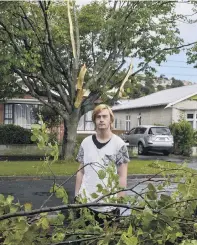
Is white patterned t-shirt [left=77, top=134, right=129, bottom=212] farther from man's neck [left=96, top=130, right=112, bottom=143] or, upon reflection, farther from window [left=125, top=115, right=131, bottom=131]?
window [left=125, top=115, right=131, bottom=131]

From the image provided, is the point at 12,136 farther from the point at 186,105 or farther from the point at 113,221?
the point at 113,221

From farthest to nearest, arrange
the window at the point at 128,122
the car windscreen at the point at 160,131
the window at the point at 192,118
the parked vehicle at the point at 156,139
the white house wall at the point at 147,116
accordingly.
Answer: the window at the point at 128,122 → the white house wall at the point at 147,116 → the window at the point at 192,118 → the car windscreen at the point at 160,131 → the parked vehicle at the point at 156,139

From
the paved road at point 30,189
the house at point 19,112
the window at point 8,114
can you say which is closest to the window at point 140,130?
the house at point 19,112

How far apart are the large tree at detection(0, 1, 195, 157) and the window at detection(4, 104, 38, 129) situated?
12996 mm

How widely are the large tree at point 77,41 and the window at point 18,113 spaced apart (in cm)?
1300

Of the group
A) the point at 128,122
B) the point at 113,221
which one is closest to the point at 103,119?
the point at 113,221

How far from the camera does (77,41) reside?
1886 cm

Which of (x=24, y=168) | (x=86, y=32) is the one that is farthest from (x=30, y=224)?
(x=86, y=32)

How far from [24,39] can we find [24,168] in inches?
188

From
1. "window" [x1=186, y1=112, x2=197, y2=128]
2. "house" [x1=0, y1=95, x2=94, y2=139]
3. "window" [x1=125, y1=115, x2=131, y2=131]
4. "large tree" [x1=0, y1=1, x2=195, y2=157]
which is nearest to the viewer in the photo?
"large tree" [x1=0, y1=1, x2=195, y2=157]

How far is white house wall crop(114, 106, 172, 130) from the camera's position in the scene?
3375cm

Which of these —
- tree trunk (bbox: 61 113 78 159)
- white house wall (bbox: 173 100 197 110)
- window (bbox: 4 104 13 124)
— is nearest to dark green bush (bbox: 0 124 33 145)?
window (bbox: 4 104 13 124)

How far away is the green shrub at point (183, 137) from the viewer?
2682cm

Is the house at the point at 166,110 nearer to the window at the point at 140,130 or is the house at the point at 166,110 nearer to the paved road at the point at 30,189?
the window at the point at 140,130
